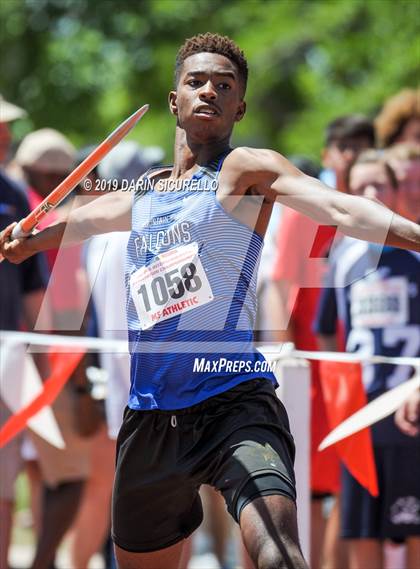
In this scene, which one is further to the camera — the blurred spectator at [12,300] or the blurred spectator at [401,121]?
the blurred spectator at [401,121]

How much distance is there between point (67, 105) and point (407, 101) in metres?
15.3

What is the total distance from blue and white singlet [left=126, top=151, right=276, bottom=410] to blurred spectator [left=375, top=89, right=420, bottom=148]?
330 centimetres

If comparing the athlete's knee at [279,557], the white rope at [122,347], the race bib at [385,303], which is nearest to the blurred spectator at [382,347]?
the race bib at [385,303]

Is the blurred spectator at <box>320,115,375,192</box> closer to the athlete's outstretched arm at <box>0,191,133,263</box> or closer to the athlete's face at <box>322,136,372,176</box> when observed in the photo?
the athlete's face at <box>322,136,372,176</box>

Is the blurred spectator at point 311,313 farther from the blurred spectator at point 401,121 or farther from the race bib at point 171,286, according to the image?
the race bib at point 171,286

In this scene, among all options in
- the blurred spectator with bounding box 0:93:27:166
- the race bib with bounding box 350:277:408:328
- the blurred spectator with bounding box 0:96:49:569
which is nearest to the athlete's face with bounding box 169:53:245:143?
the race bib with bounding box 350:277:408:328

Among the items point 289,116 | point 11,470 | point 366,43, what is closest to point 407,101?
point 11,470

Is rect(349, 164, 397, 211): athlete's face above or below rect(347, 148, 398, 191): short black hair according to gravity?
below

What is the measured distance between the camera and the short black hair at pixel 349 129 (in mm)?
7082

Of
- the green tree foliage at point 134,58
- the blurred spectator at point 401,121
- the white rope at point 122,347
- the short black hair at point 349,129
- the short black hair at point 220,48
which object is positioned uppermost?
the green tree foliage at point 134,58

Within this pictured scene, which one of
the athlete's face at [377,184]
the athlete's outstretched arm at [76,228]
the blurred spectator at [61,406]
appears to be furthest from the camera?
the blurred spectator at [61,406]

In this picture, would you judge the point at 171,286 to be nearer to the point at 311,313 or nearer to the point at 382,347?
the point at 382,347

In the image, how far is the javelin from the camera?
4172 millimetres

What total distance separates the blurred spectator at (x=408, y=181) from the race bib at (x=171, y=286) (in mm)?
2136
